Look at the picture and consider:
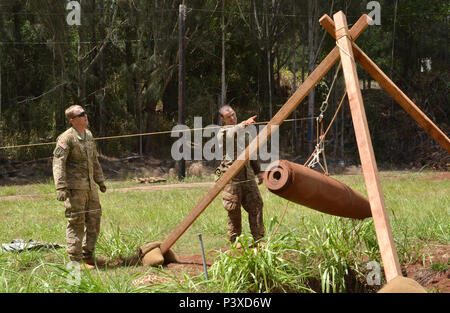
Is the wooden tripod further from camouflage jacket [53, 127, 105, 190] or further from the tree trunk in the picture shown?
the tree trunk

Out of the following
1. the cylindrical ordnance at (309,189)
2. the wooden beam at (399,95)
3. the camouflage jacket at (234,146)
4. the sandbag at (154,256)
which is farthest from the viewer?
the camouflage jacket at (234,146)

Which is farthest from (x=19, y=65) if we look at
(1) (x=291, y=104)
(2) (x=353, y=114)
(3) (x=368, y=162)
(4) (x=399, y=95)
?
(3) (x=368, y=162)

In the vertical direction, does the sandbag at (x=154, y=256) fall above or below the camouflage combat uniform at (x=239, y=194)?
below

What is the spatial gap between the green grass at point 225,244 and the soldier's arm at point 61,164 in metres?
0.81

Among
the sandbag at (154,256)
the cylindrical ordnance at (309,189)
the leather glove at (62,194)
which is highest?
the cylindrical ordnance at (309,189)

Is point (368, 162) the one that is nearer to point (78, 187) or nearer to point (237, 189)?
point (237, 189)

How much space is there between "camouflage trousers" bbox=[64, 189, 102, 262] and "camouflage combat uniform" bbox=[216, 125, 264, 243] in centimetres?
149

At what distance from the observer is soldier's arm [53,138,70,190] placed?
4.95m

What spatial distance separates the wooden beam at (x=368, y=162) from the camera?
3.12m

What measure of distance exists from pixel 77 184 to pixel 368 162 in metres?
3.04

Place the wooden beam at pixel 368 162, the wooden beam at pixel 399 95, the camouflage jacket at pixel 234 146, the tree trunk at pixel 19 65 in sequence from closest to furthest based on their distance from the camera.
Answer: the wooden beam at pixel 368 162
the wooden beam at pixel 399 95
the camouflage jacket at pixel 234 146
the tree trunk at pixel 19 65

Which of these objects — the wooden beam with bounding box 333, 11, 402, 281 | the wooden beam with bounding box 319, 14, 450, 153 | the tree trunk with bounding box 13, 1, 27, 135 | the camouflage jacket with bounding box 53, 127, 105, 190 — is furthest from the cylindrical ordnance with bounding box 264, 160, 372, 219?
the tree trunk with bounding box 13, 1, 27, 135

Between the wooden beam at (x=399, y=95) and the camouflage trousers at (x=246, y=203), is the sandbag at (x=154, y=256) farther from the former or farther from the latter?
the wooden beam at (x=399, y=95)

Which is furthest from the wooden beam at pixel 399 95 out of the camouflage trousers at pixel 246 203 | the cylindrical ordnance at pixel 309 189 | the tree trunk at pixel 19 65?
the tree trunk at pixel 19 65
